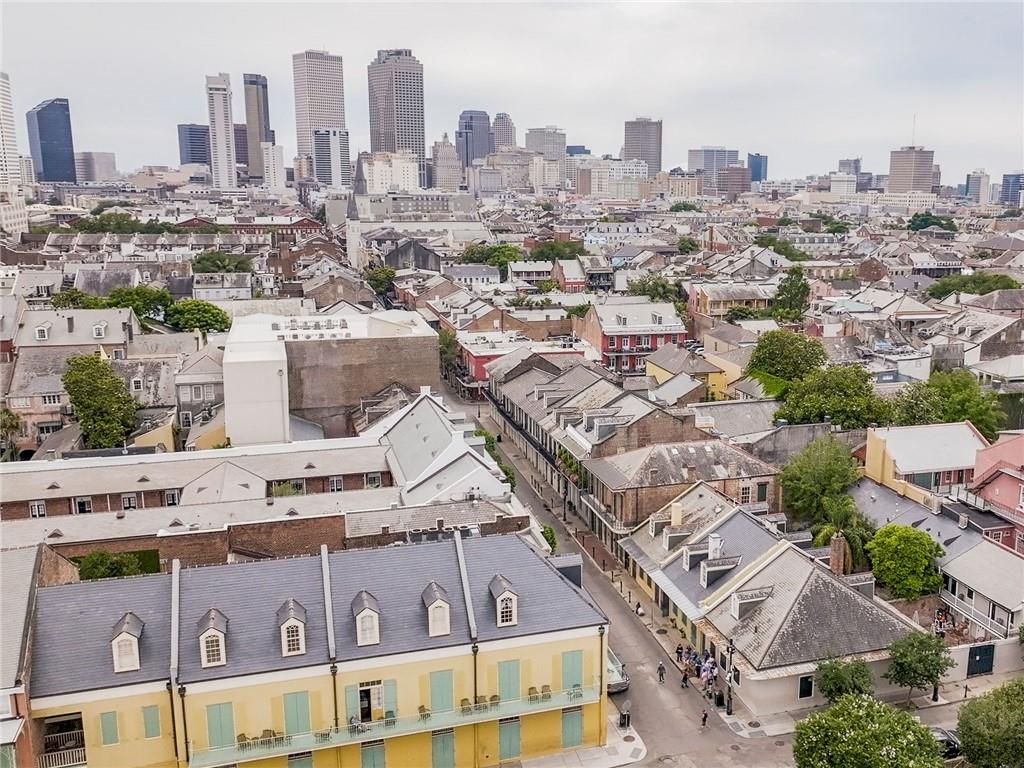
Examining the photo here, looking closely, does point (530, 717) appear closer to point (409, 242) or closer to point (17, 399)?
point (17, 399)

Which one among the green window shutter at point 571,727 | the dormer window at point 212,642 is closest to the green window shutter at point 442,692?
the green window shutter at point 571,727

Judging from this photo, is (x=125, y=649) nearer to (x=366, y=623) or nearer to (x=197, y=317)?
(x=366, y=623)

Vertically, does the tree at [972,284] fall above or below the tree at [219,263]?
below

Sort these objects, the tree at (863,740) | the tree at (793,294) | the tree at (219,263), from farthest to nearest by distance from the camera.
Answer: the tree at (219,263) → the tree at (793,294) → the tree at (863,740)

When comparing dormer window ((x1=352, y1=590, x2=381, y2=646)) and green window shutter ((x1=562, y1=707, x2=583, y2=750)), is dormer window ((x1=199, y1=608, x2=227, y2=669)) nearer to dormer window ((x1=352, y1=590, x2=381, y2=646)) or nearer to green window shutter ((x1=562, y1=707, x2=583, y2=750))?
dormer window ((x1=352, y1=590, x2=381, y2=646))

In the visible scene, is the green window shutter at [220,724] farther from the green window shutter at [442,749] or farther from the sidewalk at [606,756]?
the sidewalk at [606,756]

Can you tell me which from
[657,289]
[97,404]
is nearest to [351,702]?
[97,404]
